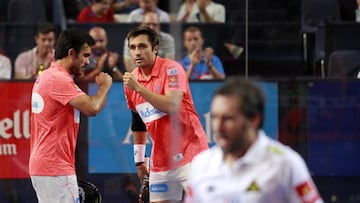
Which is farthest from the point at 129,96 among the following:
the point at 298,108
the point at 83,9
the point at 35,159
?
the point at 83,9

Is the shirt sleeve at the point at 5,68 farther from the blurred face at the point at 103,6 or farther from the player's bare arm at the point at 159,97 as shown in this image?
the player's bare arm at the point at 159,97

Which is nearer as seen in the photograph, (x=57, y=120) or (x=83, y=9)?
(x=57, y=120)

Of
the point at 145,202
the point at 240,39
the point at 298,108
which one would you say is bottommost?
the point at 145,202

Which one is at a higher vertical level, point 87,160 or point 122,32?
point 122,32

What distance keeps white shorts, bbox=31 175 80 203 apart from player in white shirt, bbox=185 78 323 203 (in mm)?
3182

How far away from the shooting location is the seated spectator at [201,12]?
28.1 ft

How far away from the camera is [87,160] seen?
30.8 feet

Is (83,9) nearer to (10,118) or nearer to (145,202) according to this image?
(10,118)

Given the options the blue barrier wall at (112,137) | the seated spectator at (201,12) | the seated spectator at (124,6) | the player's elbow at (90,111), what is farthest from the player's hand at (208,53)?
the player's elbow at (90,111)

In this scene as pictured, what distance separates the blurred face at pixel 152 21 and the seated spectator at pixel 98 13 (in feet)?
1.56

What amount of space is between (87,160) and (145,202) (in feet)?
4.46

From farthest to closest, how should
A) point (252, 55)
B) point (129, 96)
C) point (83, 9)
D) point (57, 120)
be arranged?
point (83, 9)
point (252, 55)
point (129, 96)
point (57, 120)

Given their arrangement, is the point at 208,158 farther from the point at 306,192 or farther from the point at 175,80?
the point at 175,80

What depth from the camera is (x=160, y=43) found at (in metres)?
8.89
